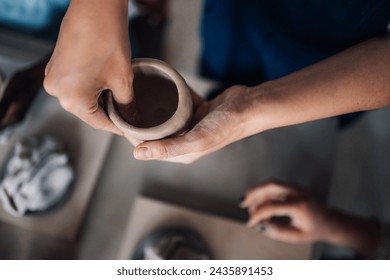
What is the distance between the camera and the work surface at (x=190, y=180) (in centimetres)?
76

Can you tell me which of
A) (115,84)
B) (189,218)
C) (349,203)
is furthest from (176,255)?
(349,203)

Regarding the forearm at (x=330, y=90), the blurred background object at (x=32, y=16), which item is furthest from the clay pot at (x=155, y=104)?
the blurred background object at (x=32, y=16)

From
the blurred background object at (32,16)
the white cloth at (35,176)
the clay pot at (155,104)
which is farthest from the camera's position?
the blurred background object at (32,16)

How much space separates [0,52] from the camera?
76cm

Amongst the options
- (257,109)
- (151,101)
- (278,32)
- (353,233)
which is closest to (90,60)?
(151,101)

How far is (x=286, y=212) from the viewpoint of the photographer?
72cm

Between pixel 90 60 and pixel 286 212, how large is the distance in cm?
47

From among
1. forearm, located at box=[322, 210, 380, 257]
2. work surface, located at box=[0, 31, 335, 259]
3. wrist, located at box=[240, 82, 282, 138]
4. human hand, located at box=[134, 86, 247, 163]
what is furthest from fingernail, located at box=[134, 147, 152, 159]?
forearm, located at box=[322, 210, 380, 257]

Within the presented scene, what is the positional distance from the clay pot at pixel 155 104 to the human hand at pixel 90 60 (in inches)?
0.9

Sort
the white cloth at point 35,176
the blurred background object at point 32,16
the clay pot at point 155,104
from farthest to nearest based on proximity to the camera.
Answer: the blurred background object at point 32,16 < the white cloth at point 35,176 < the clay pot at point 155,104

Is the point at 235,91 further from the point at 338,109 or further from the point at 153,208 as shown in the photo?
the point at 153,208

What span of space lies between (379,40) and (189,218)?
46cm

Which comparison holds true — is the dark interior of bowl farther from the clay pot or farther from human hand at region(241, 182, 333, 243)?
human hand at region(241, 182, 333, 243)

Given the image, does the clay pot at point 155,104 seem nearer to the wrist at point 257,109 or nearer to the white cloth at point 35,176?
the wrist at point 257,109
